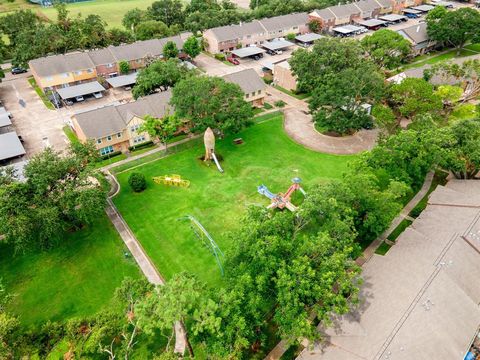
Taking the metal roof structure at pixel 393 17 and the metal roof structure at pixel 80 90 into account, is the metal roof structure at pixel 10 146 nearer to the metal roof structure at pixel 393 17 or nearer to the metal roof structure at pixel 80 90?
the metal roof structure at pixel 80 90

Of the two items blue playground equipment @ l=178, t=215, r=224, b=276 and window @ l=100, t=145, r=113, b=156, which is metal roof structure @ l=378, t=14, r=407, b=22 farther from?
blue playground equipment @ l=178, t=215, r=224, b=276

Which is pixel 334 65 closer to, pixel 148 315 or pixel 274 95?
pixel 274 95

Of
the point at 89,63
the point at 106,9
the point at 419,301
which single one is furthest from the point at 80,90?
the point at 106,9

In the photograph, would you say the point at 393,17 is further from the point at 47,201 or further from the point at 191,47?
the point at 47,201

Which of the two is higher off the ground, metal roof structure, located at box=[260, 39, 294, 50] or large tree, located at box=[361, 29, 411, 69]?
large tree, located at box=[361, 29, 411, 69]

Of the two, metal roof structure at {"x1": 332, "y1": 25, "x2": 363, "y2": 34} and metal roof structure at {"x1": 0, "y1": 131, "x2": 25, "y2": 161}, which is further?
metal roof structure at {"x1": 332, "y1": 25, "x2": 363, "y2": 34}

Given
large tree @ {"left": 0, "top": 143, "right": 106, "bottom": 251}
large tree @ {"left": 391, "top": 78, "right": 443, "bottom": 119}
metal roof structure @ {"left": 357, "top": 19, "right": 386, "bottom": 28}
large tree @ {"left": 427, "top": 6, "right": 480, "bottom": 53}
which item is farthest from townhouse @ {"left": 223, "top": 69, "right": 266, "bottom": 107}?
metal roof structure @ {"left": 357, "top": 19, "right": 386, "bottom": 28}

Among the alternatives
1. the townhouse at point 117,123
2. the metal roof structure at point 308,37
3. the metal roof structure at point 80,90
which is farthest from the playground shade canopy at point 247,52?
the townhouse at point 117,123
